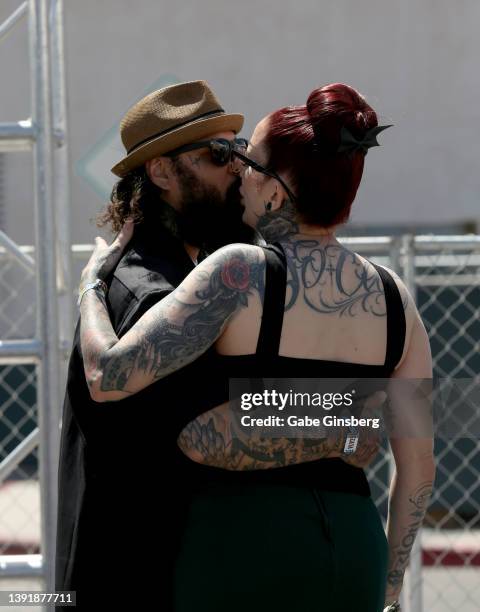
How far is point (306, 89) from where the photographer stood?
1280 centimetres

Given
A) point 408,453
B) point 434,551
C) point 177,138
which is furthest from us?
point 434,551

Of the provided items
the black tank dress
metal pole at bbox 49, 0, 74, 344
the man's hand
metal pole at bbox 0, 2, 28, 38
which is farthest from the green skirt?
metal pole at bbox 0, 2, 28, 38

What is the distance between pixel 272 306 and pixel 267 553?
0.47 metres

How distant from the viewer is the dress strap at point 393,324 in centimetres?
216

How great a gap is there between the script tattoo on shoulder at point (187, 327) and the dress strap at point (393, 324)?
305mm

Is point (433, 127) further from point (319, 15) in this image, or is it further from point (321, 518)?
point (321, 518)

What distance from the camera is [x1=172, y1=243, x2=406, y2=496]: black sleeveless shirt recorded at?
6.72 ft

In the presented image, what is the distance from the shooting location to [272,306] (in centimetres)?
205

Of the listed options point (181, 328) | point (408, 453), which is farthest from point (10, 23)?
point (408, 453)

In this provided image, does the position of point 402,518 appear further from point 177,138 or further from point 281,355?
point 177,138

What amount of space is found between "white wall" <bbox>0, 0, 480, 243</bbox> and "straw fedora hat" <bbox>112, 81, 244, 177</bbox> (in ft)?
33.1

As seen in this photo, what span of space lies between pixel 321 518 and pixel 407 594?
8.24ft

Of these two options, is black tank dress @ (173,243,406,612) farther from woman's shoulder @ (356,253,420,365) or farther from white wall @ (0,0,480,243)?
white wall @ (0,0,480,243)

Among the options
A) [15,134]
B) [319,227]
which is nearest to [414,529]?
[319,227]
